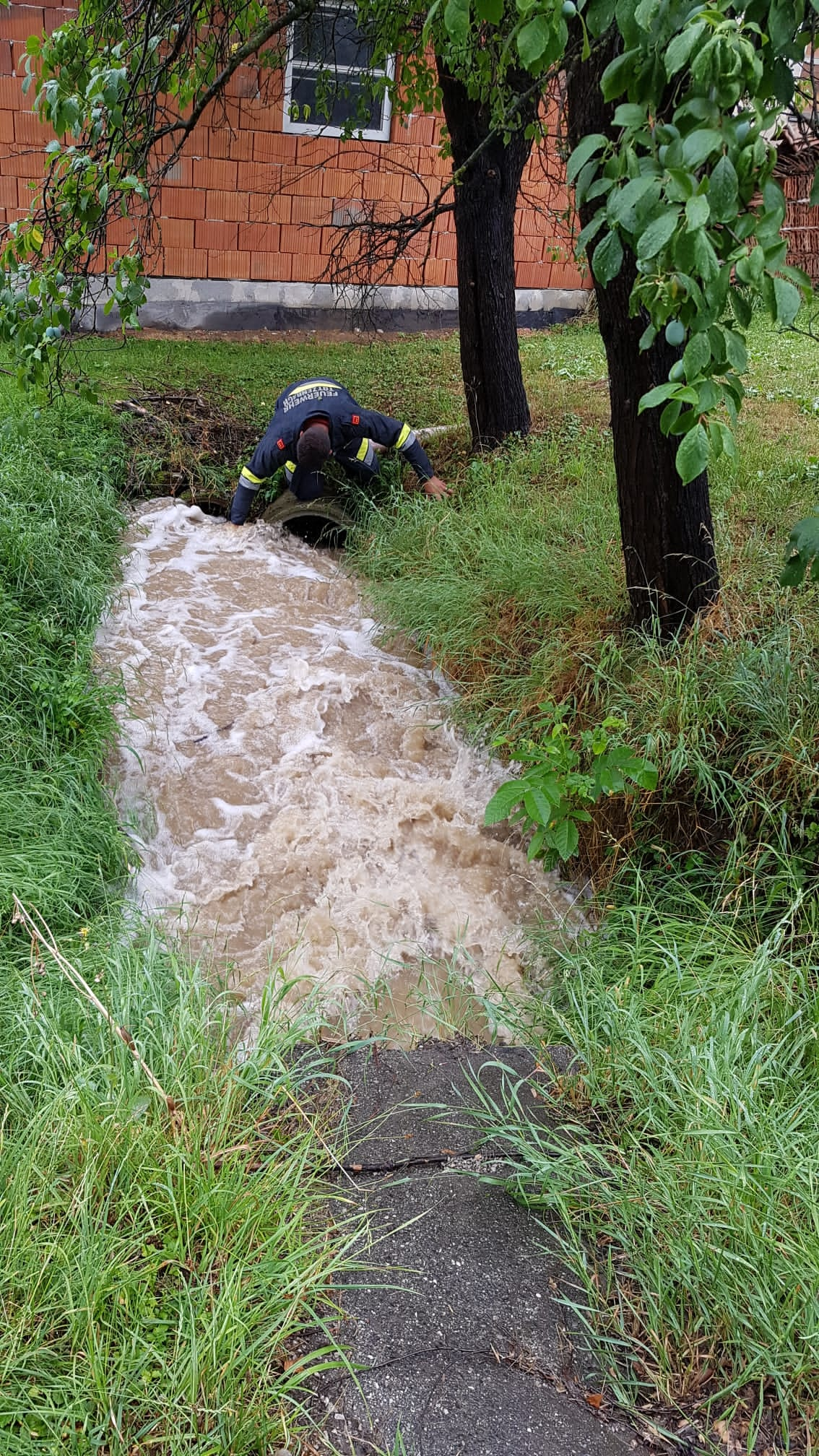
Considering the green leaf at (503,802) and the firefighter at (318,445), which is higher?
the firefighter at (318,445)

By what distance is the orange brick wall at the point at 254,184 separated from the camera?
957 centimetres

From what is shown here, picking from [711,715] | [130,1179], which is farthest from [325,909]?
[130,1179]

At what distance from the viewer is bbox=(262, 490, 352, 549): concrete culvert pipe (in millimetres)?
6906

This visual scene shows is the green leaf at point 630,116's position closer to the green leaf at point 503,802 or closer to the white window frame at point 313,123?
the green leaf at point 503,802

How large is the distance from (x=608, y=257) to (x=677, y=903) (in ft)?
8.02

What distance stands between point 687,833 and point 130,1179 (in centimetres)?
246

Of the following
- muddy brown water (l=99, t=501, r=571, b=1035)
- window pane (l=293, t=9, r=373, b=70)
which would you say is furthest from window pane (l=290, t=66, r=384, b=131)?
muddy brown water (l=99, t=501, r=571, b=1035)

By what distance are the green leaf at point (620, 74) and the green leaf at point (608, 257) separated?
0.24m

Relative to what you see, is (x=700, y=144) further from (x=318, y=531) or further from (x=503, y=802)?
(x=318, y=531)

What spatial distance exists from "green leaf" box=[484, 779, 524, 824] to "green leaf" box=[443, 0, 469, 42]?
2295 millimetres

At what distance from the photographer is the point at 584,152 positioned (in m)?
2.00

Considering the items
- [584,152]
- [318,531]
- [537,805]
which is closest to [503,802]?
[537,805]

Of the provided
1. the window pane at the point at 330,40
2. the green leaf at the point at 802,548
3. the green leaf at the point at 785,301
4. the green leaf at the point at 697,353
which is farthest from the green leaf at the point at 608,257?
the window pane at the point at 330,40

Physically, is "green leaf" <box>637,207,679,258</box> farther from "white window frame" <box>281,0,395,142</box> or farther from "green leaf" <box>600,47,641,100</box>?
"white window frame" <box>281,0,395,142</box>
